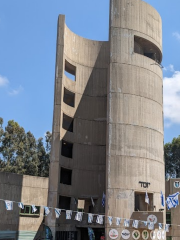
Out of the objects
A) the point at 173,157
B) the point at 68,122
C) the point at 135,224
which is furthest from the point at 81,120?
the point at 173,157

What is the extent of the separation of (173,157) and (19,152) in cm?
2991

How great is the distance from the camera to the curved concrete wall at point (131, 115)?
97.6 ft

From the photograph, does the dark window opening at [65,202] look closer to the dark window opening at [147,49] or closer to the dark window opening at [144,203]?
the dark window opening at [144,203]

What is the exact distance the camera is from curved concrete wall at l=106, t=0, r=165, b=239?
29750 mm

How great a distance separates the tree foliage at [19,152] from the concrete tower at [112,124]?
588 inches

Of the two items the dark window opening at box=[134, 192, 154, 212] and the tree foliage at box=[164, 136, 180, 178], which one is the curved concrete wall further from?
the tree foliage at box=[164, 136, 180, 178]

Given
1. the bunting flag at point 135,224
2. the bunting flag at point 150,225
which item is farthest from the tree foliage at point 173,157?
the bunting flag at point 135,224

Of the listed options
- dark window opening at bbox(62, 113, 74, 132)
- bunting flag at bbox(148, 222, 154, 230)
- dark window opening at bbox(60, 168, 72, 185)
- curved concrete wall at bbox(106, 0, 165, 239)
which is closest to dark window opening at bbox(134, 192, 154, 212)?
curved concrete wall at bbox(106, 0, 165, 239)

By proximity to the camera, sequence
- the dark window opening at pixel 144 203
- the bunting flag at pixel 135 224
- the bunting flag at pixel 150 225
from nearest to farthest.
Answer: the bunting flag at pixel 135 224, the bunting flag at pixel 150 225, the dark window opening at pixel 144 203

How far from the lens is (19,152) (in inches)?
2061

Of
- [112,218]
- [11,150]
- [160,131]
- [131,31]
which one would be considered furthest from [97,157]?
[11,150]

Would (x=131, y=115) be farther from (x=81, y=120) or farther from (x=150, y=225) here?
(x=150, y=225)

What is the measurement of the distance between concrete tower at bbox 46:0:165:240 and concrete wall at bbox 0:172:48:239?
90.9 inches

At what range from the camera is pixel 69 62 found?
37.8 meters
